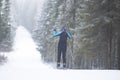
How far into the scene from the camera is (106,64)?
22781 millimetres

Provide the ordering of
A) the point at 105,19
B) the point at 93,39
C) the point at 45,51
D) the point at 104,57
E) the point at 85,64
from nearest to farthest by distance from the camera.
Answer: the point at 105,19, the point at 93,39, the point at 104,57, the point at 85,64, the point at 45,51

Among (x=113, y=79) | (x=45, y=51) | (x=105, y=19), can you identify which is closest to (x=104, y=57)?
(x=105, y=19)

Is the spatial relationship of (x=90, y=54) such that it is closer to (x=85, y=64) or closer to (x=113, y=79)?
(x=85, y=64)

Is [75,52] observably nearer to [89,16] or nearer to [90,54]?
[90,54]

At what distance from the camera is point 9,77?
29.5ft

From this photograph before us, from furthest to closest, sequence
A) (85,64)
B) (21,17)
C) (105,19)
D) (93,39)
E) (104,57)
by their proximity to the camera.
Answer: (21,17), (85,64), (104,57), (93,39), (105,19)

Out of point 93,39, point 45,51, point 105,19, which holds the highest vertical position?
point 105,19

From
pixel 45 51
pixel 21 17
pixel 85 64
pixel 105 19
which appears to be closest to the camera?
pixel 105 19

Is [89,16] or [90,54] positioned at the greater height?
[89,16]

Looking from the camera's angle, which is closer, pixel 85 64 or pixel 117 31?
pixel 117 31

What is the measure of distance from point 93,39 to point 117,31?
1.96 m

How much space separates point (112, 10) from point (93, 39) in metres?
2.73

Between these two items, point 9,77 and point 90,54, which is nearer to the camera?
point 9,77

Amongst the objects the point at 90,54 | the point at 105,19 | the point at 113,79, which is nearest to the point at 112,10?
the point at 105,19
